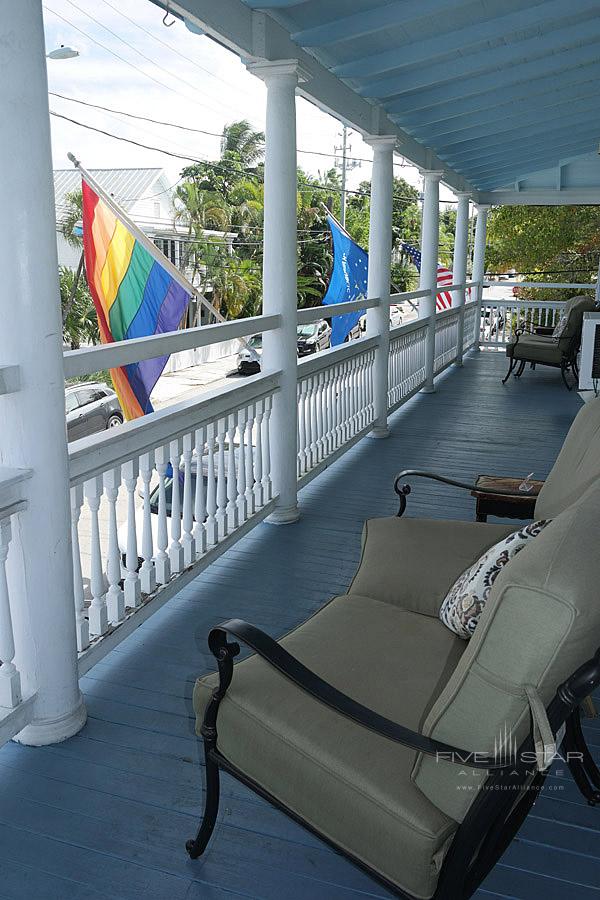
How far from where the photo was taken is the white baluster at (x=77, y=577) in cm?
260

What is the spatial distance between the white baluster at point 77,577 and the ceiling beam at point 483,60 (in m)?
3.76

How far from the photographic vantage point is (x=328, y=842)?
1.68 metres

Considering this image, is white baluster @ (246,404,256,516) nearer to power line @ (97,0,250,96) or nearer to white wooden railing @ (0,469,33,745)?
white wooden railing @ (0,469,33,745)

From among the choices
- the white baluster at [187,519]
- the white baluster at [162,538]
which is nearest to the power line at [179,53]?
the white baluster at [187,519]

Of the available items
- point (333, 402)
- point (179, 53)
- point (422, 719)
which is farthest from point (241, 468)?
point (179, 53)

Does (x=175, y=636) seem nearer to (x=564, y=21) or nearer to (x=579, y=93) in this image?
(x=564, y=21)

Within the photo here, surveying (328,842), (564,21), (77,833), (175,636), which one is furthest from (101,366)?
(564,21)

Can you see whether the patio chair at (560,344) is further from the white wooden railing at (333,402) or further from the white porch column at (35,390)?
the white porch column at (35,390)

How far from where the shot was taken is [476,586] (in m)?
2.09

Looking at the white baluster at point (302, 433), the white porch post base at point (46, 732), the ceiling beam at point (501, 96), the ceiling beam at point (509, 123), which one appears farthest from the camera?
the ceiling beam at point (509, 123)

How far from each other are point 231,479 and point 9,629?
1785 mm

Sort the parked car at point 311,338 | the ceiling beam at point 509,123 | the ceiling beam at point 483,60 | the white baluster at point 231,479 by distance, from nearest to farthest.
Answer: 1. the white baluster at point 231,479
2. the ceiling beam at point 483,60
3. the ceiling beam at point 509,123
4. the parked car at point 311,338

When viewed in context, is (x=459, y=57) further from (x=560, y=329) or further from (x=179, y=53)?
(x=179, y=53)

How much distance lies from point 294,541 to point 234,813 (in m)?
2.16
